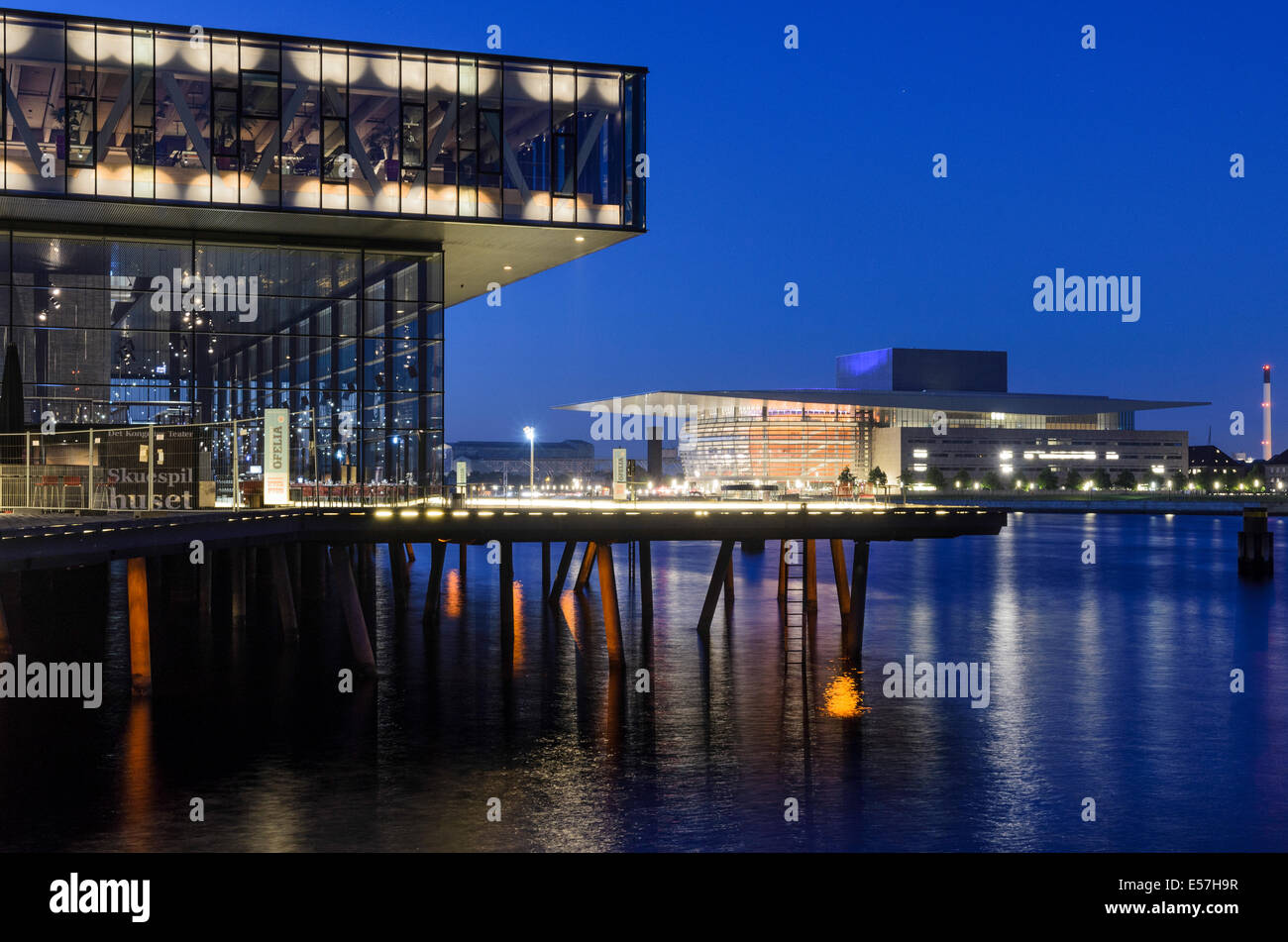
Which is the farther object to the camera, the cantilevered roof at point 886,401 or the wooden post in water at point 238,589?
the cantilevered roof at point 886,401

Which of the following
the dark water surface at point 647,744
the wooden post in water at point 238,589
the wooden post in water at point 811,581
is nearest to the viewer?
the dark water surface at point 647,744

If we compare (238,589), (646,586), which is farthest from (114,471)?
(646,586)

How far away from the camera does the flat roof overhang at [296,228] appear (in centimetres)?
3697

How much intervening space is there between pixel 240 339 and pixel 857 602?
2070cm

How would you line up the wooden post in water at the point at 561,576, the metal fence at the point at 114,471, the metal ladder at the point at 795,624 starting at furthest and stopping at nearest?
the wooden post in water at the point at 561,576, the metal ladder at the point at 795,624, the metal fence at the point at 114,471

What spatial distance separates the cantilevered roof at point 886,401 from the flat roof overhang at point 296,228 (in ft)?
439

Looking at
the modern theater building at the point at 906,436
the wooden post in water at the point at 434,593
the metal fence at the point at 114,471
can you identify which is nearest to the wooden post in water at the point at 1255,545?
the wooden post in water at the point at 434,593

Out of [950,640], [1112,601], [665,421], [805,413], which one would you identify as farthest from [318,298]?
[665,421]

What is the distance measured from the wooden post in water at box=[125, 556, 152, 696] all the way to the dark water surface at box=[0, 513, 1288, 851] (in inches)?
28.3

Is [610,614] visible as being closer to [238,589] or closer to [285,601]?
[285,601]

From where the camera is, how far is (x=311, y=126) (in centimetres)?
3791

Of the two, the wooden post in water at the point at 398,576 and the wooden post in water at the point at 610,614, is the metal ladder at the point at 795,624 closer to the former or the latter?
the wooden post in water at the point at 610,614
